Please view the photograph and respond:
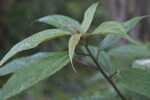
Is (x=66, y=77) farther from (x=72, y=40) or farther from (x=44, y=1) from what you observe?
(x=72, y=40)

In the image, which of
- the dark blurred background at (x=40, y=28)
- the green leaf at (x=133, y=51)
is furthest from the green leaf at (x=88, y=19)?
the dark blurred background at (x=40, y=28)

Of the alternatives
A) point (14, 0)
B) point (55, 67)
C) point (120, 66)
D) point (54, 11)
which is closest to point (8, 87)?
point (55, 67)

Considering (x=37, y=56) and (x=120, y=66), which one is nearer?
(x=37, y=56)

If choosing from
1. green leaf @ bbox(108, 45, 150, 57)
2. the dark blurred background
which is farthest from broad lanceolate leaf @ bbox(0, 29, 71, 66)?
the dark blurred background

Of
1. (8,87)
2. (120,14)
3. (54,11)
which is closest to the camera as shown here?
(8,87)

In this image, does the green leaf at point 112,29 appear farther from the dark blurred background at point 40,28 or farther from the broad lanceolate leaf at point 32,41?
Result: the dark blurred background at point 40,28

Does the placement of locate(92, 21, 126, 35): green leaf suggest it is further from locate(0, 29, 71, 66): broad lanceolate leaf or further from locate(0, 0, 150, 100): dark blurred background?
locate(0, 0, 150, 100): dark blurred background
